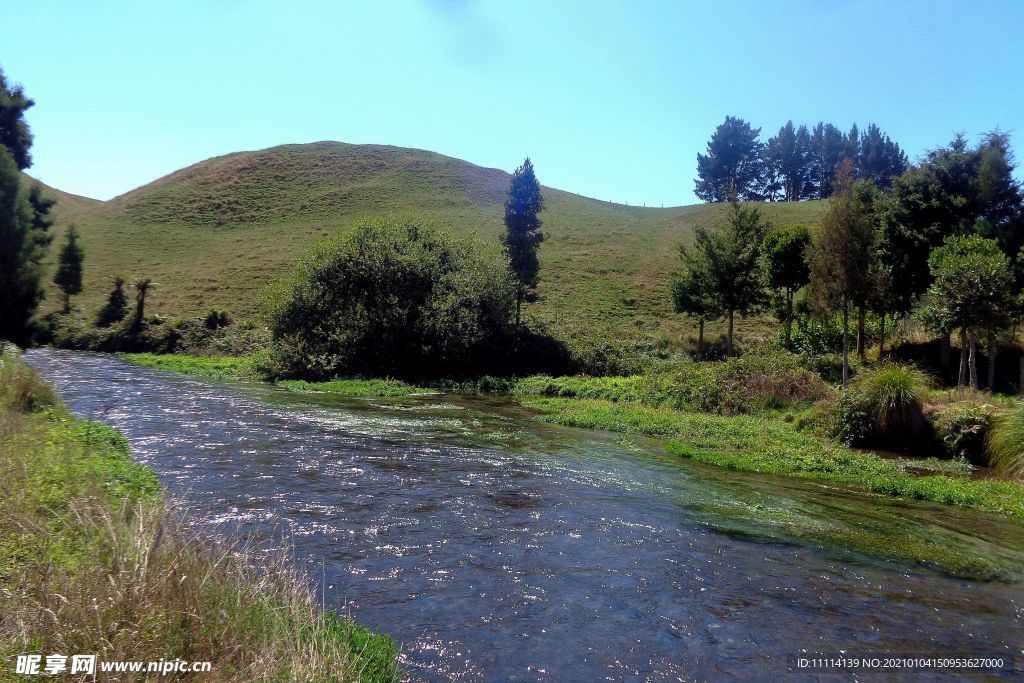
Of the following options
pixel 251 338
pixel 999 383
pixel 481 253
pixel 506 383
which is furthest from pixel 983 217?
pixel 251 338

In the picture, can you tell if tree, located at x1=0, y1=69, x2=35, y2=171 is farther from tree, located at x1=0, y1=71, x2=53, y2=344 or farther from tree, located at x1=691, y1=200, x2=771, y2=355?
tree, located at x1=691, y1=200, x2=771, y2=355

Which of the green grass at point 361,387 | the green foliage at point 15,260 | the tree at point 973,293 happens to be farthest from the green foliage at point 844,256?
the green foliage at point 15,260

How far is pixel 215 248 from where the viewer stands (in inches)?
2918

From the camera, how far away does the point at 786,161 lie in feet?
403

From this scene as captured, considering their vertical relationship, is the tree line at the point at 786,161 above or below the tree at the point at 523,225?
above

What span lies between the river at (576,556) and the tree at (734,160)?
11446 cm

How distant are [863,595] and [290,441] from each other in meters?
13.5

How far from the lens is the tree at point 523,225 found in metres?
48.1

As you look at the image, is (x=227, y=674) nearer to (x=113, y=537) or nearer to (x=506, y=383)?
(x=113, y=537)

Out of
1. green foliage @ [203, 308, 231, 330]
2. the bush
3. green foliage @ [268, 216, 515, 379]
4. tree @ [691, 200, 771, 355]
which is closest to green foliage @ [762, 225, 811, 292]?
tree @ [691, 200, 771, 355]

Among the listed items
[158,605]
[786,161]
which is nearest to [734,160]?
[786,161]

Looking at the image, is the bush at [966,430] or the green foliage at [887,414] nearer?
the bush at [966,430]

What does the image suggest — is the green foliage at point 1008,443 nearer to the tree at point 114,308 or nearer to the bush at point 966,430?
the bush at point 966,430

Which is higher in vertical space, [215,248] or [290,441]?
[215,248]
